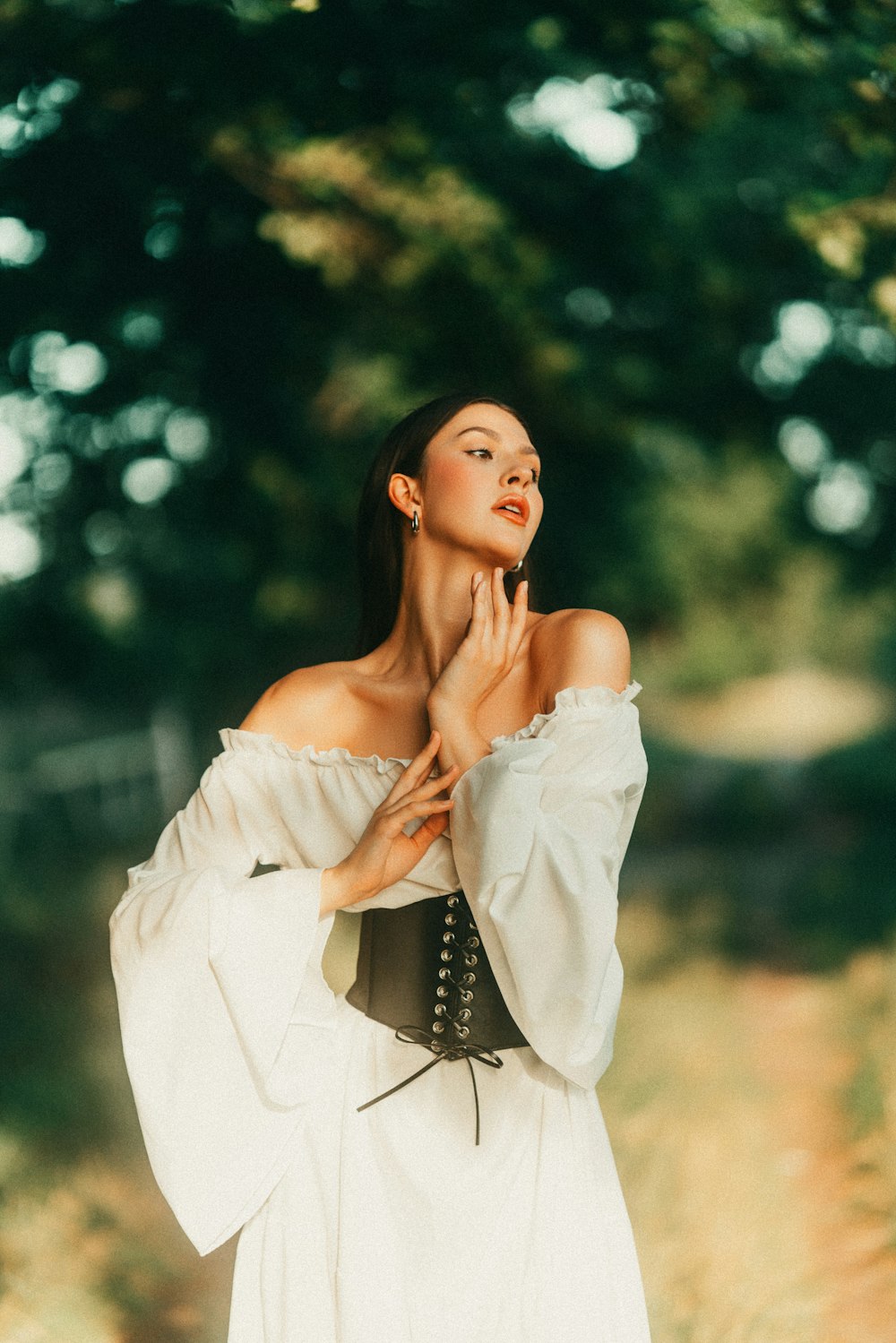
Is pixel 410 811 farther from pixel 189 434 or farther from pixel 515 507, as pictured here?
pixel 189 434

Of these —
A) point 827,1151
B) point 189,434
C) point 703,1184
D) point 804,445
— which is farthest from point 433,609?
point 804,445

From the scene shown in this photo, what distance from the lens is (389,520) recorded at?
5.59 feet

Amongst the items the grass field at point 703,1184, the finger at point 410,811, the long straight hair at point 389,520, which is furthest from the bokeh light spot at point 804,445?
the finger at point 410,811

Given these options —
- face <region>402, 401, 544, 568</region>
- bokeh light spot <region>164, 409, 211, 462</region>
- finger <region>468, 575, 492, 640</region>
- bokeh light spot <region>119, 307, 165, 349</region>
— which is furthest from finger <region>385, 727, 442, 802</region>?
bokeh light spot <region>119, 307, 165, 349</region>

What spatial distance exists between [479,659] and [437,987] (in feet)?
1.39

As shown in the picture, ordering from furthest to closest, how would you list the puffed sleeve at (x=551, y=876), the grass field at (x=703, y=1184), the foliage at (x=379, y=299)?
1. the foliage at (x=379, y=299)
2. the grass field at (x=703, y=1184)
3. the puffed sleeve at (x=551, y=876)

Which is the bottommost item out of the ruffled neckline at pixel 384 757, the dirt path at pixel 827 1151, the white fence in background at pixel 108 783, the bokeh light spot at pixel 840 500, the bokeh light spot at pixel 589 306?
the dirt path at pixel 827 1151

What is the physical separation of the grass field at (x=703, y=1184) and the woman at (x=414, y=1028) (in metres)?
1.40

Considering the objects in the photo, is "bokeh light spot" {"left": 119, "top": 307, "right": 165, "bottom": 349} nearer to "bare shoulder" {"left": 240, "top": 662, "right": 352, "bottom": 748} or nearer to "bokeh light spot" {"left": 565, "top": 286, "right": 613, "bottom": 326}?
"bokeh light spot" {"left": 565, "top": 286, "right": 613, "bottom": 326}

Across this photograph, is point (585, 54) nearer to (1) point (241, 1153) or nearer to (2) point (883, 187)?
(2) point (883, 187)

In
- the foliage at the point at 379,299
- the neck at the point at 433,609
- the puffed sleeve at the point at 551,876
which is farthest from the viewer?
the foliage at the point at 379,299

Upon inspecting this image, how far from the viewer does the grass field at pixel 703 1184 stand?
8.73 ft

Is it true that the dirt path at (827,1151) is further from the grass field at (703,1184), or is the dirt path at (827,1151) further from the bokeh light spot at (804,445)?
the bokeh light spot at (804,445)

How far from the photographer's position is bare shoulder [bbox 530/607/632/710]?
146cm
